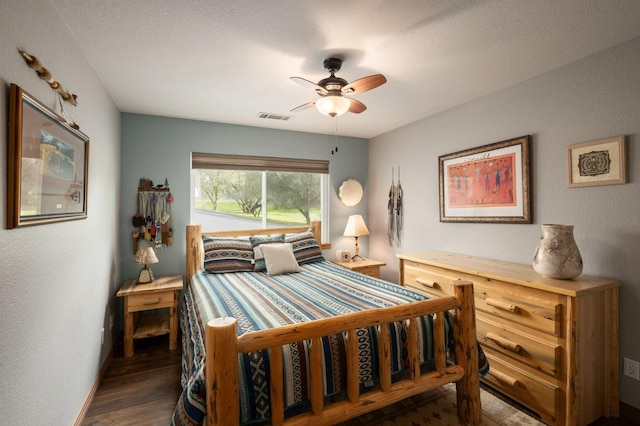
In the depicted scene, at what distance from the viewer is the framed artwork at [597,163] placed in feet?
6.23

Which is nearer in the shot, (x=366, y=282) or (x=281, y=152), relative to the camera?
(x=366, y=282)

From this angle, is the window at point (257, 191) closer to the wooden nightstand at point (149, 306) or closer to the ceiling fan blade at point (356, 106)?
the wooden nightstand at point (149, 306)

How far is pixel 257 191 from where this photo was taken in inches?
150

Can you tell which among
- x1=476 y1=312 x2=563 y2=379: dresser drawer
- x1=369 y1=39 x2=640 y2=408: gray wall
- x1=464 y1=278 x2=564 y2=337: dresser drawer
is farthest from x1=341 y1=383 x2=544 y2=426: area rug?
x1=369 y1=39 x2=640 y2=408: gray wall

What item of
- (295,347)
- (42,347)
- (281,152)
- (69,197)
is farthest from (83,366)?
(281,152)

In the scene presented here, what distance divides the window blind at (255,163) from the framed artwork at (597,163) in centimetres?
262

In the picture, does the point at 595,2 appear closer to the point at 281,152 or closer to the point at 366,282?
the point at 366,282

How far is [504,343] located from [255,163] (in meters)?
2.99

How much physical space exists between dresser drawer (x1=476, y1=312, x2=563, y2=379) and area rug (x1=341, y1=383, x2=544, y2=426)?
1.03 ft

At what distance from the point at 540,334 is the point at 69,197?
2854mm

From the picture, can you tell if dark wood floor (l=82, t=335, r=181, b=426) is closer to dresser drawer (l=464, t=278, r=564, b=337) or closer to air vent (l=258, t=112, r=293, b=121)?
dresser drawer (l=464, t=278, r=564, b=337)

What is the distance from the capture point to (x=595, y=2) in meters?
1.52

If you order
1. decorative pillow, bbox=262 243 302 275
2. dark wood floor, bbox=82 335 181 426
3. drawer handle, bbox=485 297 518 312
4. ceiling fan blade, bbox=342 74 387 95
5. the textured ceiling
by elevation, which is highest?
the textured ceiling

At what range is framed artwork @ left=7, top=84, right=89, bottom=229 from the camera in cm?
112
